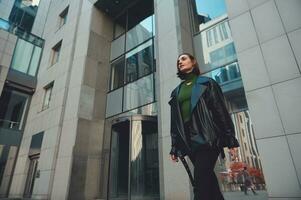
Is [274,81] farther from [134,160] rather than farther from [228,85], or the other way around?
[134,160]

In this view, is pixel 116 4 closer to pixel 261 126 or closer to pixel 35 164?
pixel 35 164

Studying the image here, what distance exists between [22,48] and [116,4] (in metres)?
8.08

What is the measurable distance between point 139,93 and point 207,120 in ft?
23.7

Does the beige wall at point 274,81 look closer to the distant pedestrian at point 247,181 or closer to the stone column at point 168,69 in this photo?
the distant pedestrian at point 247,181

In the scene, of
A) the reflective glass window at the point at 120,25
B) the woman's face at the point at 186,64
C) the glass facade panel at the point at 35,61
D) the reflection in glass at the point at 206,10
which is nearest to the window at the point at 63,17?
the glass facade panel at the point at 35,61

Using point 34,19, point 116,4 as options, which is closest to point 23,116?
point 116,4

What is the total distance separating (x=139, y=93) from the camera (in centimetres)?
952

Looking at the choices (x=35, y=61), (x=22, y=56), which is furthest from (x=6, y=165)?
(x=22, y=56)

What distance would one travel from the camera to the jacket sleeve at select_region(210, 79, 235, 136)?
2.37 m

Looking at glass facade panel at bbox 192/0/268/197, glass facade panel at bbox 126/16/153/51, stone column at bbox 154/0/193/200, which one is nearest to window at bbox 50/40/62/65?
glass facade panel at bbox 126/16/153/51

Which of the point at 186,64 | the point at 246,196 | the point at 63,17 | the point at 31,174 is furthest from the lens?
the point at 63,17

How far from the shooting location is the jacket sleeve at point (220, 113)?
237cm

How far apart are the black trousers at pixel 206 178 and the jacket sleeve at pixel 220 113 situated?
280mm

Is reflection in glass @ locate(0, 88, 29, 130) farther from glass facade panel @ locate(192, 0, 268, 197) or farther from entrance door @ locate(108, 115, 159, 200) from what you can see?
glass facade panel @ locate(192, 0, 268, 197)
